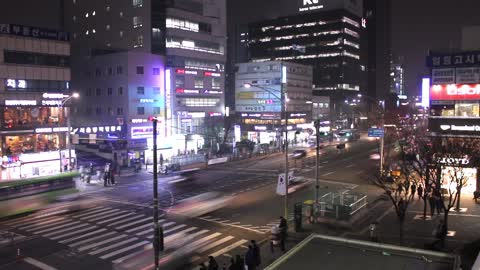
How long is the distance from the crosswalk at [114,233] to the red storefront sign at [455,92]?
2183 cm

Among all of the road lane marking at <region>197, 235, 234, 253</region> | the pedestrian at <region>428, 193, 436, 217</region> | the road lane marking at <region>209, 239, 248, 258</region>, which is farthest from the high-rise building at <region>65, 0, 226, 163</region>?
the pedestrian at <region>428, 193, 436, 217</region>

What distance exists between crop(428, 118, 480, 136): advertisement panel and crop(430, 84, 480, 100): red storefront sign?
1795 millimetres

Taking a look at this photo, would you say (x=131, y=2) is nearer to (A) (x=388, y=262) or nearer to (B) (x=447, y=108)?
(B) (x=447, y=108)

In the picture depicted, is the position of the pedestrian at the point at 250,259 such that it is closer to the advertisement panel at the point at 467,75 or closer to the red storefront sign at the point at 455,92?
the red storefront sign at the point at 455,92

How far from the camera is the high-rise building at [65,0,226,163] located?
65688 millimetres

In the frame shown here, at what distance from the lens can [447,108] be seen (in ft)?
118

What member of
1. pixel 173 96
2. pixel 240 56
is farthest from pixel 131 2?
pixel 240 56

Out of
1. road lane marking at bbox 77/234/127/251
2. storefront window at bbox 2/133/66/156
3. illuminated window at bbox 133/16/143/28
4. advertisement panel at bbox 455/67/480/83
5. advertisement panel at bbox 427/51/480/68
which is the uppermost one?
illuminated window at bbox 133/16/143/28

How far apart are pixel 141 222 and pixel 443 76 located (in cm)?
2645

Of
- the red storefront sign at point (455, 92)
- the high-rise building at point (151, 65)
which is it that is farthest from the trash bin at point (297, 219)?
the high-rise building at point (151, 65)

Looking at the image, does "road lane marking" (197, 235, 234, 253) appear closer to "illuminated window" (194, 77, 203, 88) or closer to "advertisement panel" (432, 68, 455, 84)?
"advertisement panel" (432, 68, 455, 84)

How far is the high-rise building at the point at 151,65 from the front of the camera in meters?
65.7

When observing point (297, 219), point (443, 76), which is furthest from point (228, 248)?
point (443, 76)

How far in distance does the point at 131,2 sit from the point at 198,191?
1902 inches
